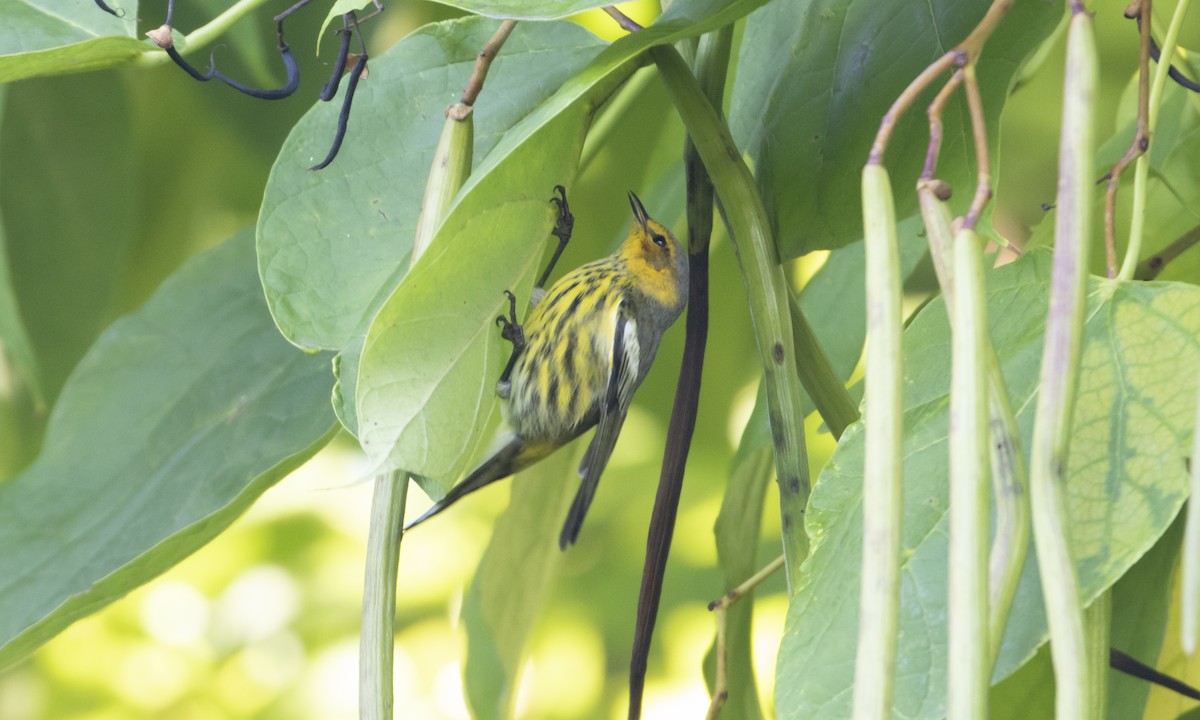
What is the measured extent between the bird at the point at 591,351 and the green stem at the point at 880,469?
1.00 feet

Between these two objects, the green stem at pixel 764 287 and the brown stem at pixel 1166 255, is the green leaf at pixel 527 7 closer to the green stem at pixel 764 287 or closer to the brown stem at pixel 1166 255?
the green stem at pixel 764 287

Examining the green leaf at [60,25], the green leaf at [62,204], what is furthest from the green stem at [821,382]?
the green leaf at [62,204]

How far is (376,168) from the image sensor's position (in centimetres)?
44

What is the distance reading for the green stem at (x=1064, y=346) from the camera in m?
0.19

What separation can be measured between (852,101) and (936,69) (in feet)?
0.66

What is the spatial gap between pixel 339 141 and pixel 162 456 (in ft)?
0.94

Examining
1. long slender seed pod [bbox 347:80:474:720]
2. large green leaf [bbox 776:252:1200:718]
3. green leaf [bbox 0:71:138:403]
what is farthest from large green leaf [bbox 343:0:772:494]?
green leaf [bbox 0:71:138:403]

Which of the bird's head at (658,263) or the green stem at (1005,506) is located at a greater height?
the bird's head at (658,263)

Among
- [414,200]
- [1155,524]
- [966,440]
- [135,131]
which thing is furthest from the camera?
[135,131]

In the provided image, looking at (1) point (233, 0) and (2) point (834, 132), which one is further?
(1) point (233, 0)

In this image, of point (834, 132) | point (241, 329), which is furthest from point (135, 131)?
point (834, 132)

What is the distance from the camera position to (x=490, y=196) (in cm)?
33

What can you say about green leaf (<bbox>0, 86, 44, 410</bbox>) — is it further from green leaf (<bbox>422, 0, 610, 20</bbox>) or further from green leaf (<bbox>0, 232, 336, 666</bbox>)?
green leaf (<bbox>422, 0, 610, 20</bbox>)

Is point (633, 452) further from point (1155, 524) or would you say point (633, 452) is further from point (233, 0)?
point (1155, 524)
